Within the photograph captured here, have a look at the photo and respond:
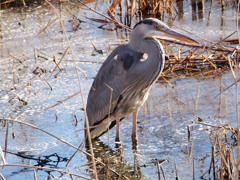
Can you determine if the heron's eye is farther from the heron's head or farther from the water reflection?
the water reflection

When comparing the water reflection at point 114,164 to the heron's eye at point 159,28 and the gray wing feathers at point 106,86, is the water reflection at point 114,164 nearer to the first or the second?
the gray wing feathers at point 106,86

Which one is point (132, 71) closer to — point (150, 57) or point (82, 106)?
point (150, 57)

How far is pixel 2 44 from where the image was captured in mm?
8664

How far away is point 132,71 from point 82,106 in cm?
113

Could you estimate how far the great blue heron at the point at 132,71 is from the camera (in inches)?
200

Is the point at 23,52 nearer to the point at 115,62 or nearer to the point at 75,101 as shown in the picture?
the point at 75,101

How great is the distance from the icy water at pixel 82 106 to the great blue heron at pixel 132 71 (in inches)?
11.0

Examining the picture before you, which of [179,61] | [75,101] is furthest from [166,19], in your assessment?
[75,101]

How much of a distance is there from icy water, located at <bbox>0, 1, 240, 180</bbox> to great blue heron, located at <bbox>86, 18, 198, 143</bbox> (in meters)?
0.28

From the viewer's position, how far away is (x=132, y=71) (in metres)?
5.27

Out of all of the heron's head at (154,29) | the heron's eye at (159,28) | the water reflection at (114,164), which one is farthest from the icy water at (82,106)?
the heron's eye at (159,28)

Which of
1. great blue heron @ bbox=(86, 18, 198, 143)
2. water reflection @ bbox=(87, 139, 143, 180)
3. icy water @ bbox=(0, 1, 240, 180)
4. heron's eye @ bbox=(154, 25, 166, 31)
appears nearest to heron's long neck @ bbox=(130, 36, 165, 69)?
great blue heron @ bbox=(86, 18, 198, 143)

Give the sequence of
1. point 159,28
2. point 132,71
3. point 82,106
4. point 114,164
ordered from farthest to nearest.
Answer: point 82,106 < point 132,71 < point 159,28 < point 114,164

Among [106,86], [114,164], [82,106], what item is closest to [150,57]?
[106,86]
